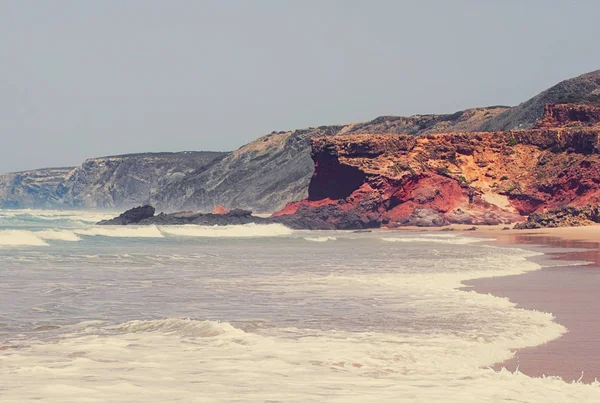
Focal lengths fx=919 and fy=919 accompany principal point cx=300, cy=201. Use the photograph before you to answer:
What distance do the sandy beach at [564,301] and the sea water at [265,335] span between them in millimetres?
380

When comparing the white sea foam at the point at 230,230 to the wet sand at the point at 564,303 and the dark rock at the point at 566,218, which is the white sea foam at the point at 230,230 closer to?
the dark rock at the point at 566,218

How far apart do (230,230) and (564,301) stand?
1732 inches

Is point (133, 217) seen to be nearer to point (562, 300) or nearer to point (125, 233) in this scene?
point (125, 233)

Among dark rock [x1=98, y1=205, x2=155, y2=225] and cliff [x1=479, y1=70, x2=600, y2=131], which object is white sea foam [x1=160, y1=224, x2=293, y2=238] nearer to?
dark rock [x1=98, y1=205, x2=155, y2=225]

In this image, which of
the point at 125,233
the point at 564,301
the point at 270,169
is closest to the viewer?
the point at 564,301

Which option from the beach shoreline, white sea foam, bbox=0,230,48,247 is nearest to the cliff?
the beach shoreline

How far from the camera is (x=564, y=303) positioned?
52.6ft

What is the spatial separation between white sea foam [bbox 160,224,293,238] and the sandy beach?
2358 cm

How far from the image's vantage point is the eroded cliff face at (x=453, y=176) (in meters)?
62.4

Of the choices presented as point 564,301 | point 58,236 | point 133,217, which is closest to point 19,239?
point 58,236

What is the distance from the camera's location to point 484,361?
34.7 ft

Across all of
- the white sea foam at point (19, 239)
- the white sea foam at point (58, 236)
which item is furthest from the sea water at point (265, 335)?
the white sea foam at point (58, 236)

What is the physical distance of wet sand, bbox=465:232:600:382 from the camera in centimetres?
1021

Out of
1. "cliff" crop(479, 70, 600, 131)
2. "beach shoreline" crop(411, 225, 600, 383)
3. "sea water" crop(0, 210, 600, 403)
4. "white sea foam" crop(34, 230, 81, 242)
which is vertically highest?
"cliff" crop(479, 70, 600, 131)
